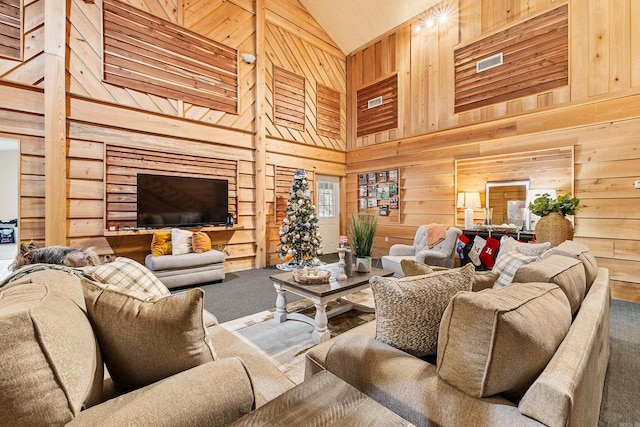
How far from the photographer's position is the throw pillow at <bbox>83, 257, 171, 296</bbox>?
4.16 ft

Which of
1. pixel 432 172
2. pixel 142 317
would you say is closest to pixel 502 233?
pixel 432 172

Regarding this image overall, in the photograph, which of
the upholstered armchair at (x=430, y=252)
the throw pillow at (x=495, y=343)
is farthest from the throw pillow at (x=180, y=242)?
the throw pillow at (x=495, y=343)

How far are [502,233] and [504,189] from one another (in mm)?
929

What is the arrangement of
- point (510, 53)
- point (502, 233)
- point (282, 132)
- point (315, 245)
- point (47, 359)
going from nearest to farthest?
point (47, 359) → point (502, 233) → point (510, 53) → point (315, 245) → point (282, 132)

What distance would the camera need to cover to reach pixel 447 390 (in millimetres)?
875

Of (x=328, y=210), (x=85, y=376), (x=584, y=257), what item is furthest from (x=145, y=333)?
(x=328, y=210)

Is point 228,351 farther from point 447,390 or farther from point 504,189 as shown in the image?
point 504,189

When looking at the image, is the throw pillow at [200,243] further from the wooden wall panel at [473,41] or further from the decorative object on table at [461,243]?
the wooden wall panel at [473,41]

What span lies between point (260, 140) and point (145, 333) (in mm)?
4845

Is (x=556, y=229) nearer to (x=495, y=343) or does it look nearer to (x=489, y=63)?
(x=495, y=343)

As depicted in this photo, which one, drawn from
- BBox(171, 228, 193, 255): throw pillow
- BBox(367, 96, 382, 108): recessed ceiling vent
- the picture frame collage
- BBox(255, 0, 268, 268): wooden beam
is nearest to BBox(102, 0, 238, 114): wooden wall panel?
BBox(255, 0, 268, 268): wooden beam

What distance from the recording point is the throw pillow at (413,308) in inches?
42.3

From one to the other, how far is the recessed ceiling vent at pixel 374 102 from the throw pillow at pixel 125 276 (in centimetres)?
589

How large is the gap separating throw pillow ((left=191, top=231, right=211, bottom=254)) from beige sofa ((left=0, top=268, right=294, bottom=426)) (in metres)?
3.27
